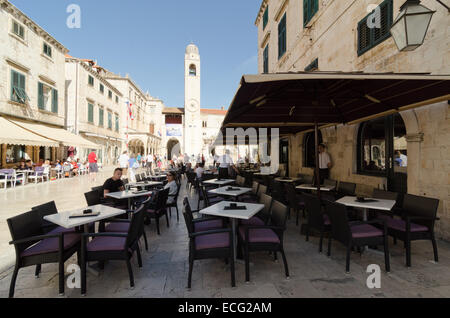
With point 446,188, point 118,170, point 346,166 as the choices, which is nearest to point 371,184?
point 346,166

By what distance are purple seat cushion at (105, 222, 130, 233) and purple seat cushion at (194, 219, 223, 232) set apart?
1.05 m

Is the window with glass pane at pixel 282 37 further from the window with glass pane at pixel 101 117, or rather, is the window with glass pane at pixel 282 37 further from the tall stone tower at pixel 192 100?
the tall stone tower at pixel 192 100

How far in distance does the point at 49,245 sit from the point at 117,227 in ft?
2.87

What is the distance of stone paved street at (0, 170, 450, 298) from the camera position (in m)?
2.39

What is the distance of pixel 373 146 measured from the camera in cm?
556

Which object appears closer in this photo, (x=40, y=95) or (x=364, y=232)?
(x=364, y=232)

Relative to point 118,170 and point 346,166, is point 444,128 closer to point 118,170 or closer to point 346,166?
point 346,166

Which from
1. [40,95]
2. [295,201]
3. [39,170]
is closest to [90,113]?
[40,95]

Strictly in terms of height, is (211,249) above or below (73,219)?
below

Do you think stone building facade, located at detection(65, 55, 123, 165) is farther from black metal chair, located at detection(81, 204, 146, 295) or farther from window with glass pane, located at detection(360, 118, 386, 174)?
window with glass pane, located at detection(360, 118, 386, 174)

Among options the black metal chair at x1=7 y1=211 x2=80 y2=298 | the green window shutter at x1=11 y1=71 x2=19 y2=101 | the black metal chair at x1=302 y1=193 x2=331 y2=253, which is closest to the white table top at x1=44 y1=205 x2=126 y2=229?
the black metal chair at x1=7 y1=211 x2=80 y2=298

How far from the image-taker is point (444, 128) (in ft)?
12.4

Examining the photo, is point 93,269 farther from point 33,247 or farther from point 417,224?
point 417,224
